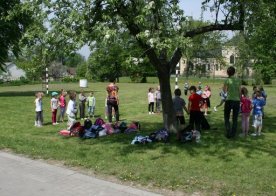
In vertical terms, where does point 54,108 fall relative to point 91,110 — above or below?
above

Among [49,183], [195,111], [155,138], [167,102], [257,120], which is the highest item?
[167,102]

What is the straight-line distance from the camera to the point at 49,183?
830 centimetres

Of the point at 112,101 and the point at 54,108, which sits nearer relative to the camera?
the point at 112,101

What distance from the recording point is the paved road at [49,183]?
7668mm

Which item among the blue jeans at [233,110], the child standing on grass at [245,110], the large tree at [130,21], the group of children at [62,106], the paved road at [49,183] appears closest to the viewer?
the paved road at [49,183]

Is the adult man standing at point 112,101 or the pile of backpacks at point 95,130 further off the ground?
the adult man standing at point 112,101

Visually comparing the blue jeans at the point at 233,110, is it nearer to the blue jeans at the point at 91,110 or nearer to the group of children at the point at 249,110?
the group of children at the point at 249,110

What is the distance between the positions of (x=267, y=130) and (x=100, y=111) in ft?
35.2

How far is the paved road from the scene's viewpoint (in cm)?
767

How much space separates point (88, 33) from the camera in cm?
1036

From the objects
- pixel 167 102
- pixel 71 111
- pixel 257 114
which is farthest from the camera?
pixel 71 111

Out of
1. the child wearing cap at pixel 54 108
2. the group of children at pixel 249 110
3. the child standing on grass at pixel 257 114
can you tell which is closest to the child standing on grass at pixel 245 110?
the group of children at pixel 249 110

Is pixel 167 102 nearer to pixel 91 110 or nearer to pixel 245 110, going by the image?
pixel 245 110

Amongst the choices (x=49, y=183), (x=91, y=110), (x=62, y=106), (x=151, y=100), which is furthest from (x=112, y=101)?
(x=49, y=183)
